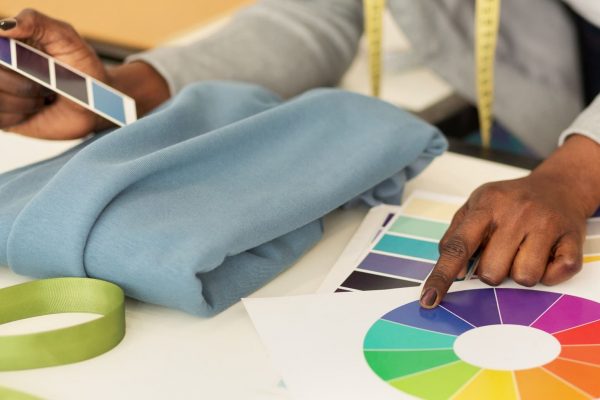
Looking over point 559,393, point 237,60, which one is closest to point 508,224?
point 559,393

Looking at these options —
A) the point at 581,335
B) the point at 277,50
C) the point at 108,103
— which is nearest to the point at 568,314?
the point at 581,335

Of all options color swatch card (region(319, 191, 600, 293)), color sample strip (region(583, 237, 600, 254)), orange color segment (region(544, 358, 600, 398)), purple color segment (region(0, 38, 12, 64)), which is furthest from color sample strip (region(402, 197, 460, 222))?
purple color segment (region(0, 38, 12, 64))

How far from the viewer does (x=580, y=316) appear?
1.76ft

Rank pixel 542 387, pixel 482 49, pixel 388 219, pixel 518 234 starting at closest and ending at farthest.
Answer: pixel 542 387, pixel 518 234, pixel 388 219, pixel 482 49

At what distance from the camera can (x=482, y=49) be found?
2.94ft

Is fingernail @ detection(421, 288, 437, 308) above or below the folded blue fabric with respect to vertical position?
below

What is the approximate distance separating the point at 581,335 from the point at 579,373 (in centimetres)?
4

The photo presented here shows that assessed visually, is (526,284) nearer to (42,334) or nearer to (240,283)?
(240,283)

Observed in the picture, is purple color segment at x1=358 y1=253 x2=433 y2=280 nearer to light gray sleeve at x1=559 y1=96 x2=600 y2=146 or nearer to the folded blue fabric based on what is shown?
the folded blue fabric

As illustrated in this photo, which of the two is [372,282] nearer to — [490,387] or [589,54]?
[490,387]

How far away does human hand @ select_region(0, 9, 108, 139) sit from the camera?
2.29 feet

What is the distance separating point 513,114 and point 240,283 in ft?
1.66

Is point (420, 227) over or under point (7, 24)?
under

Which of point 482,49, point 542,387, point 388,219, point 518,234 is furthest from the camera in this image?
point 482,49
